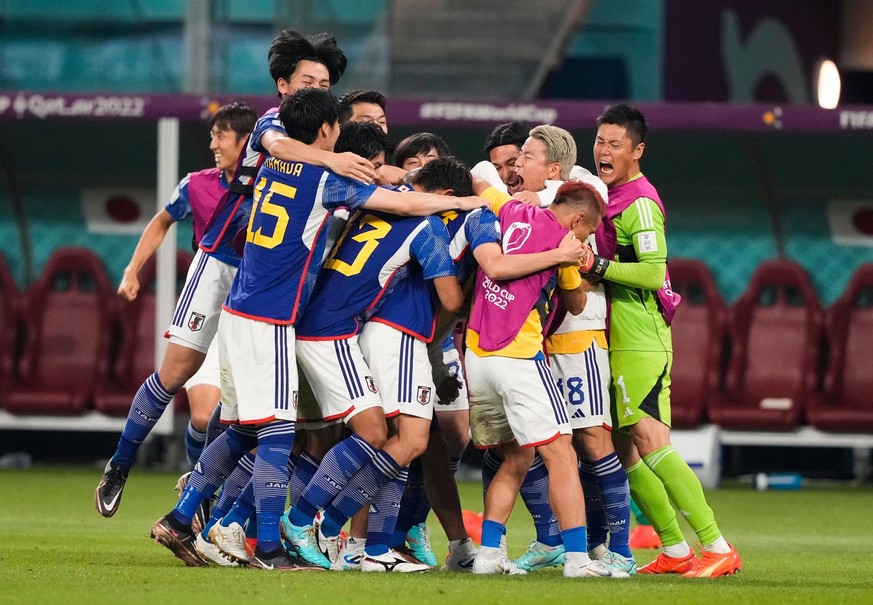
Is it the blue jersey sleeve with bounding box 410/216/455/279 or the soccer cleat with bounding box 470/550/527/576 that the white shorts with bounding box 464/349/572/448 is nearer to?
the blue jersey sleeve with bounding box 410/216/455/279

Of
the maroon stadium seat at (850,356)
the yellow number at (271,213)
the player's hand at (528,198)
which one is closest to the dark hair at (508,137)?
the player's hand at (528,198)

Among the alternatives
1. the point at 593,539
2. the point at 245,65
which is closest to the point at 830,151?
the point at 245,65

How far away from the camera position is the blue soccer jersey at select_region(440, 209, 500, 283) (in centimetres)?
598

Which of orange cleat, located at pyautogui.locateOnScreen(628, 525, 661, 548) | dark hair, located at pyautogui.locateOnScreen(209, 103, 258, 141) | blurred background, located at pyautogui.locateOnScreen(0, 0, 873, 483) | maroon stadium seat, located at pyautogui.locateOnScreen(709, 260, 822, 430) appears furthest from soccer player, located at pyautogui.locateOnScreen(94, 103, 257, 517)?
maroon stadium seat, located at pyautogui.locateOnScreen(709, 260, 822, 430)

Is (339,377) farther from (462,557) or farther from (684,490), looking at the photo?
(684,490)

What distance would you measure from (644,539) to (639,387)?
2055 mm

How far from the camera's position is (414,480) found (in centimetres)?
658

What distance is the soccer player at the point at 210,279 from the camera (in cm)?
666

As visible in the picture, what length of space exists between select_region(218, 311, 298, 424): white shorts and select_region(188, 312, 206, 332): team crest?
933mm

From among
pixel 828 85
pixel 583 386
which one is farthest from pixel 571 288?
pixel 828 85

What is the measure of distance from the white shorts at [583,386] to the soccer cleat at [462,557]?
2.14 feet

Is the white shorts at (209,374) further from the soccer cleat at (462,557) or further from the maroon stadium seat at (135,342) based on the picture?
the maroon stadium seat at (135,342)

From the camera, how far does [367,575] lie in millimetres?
5793

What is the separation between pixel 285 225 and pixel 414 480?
1.34 metres
